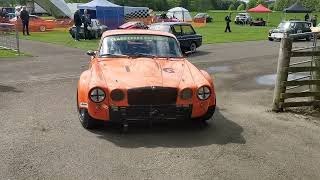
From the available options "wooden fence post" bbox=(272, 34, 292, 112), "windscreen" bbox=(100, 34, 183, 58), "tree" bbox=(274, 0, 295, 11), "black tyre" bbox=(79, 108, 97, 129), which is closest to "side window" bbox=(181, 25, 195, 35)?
"windscreen" bbox=(100, 34, 183, 58)

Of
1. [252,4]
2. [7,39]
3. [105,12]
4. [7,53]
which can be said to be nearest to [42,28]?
[105,12]

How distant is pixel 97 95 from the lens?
23.1 ft

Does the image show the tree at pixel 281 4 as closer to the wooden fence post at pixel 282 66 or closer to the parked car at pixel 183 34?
the parked car at pixel 183 34

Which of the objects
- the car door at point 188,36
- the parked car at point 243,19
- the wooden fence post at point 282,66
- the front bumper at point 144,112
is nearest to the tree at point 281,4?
the parked car at point 243,19

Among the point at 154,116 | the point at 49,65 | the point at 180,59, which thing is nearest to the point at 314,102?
the point at 180,59

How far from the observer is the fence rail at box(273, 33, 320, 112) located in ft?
28.3

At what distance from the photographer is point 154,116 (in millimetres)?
7031

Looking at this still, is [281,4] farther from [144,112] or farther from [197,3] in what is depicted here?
[144,112]

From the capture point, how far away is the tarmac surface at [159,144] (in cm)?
559

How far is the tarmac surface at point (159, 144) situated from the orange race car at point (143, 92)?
1.01ft

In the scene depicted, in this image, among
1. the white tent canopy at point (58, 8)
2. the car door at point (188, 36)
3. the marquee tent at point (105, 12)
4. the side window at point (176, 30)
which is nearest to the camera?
the side window at point (176, 30)

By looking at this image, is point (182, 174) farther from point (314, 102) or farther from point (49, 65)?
point (49, 65)

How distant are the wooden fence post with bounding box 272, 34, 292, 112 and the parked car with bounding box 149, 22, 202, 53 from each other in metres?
12.0

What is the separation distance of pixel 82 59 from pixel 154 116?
11.8 m
